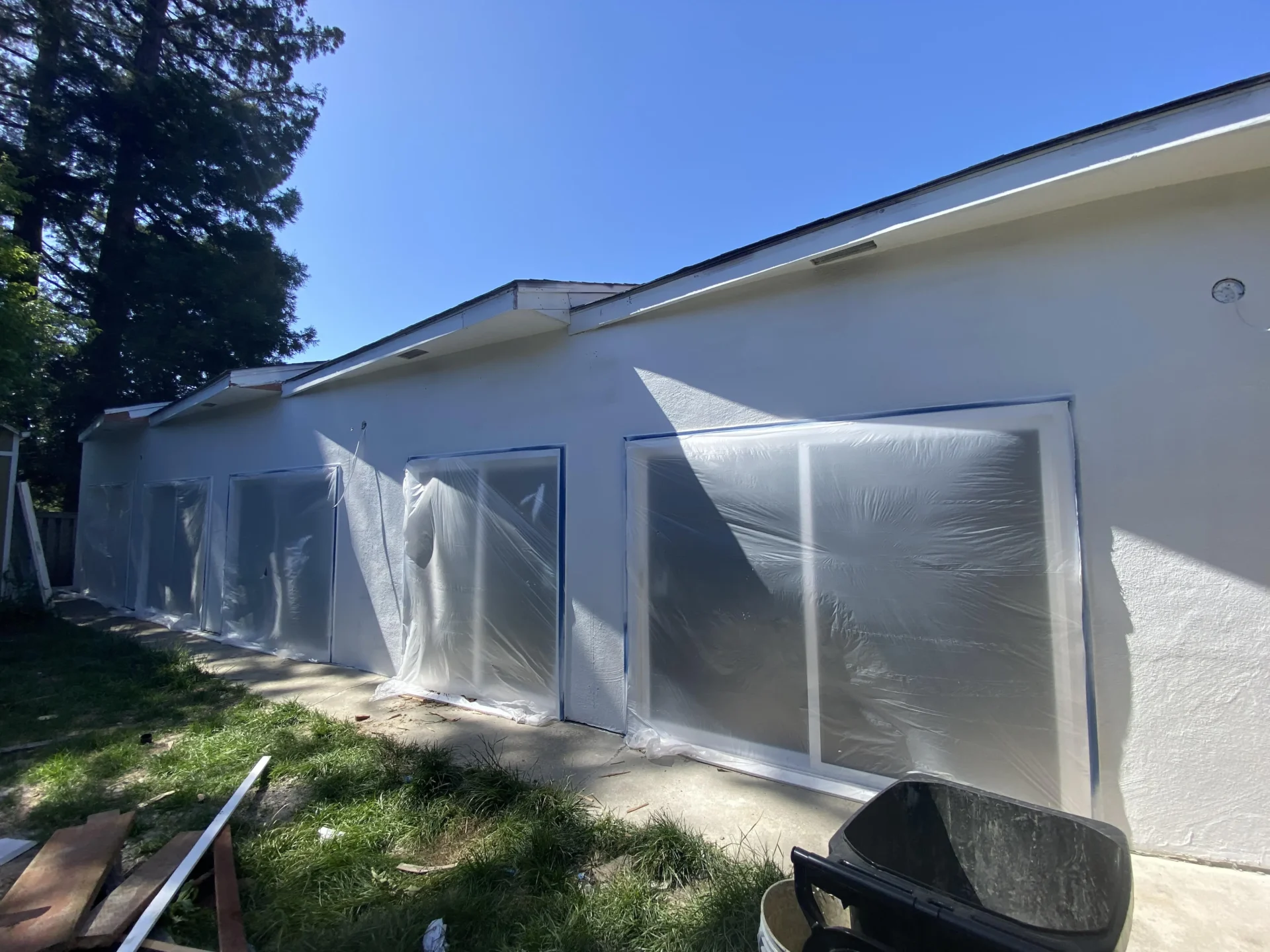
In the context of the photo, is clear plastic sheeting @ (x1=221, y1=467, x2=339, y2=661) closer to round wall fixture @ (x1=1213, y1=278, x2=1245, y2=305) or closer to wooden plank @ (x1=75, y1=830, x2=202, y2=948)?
wooden plank @ (x1=75, y1=830, x2=202, y2=948)

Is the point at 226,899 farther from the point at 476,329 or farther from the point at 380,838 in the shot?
the point at 476,329

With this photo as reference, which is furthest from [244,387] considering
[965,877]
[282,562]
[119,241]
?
[119,241]

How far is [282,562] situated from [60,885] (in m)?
4.67

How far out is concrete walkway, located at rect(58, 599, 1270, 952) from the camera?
198cm

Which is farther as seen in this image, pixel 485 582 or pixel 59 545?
pixel 59 545

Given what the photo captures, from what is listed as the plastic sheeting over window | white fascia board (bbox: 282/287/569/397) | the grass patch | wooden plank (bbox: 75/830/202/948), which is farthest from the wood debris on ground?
white fascia board (bbox: 282/287/569/397)

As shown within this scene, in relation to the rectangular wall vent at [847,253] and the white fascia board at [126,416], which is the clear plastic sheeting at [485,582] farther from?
the white fascia board at [126,416]

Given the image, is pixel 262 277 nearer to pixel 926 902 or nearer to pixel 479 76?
pixel 479 76

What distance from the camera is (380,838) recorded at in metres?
2.65

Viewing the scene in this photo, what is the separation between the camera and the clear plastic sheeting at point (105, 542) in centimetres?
951

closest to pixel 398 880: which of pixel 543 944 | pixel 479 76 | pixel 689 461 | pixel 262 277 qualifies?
pixel 543 944

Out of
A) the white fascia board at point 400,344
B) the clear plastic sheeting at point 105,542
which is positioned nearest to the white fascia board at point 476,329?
the white fascia board at point 400,344

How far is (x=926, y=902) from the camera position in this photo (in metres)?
1.22

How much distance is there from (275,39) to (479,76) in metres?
12.1
